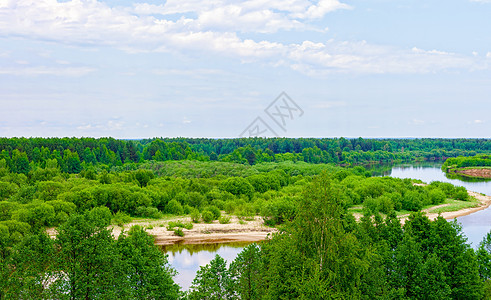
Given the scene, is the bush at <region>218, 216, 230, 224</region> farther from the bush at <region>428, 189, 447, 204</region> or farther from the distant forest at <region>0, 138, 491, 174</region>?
the distant forest at <region>0, 138, 491, 174</region>

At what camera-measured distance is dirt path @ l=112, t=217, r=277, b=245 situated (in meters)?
39.4

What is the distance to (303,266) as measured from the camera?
13.6 m

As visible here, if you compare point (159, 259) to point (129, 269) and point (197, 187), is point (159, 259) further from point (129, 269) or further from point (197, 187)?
point (197, 187)

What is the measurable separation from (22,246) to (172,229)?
24943 millimetres

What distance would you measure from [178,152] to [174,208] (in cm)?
7314

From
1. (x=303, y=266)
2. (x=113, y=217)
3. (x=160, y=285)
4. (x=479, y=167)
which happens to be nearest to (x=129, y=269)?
(x=160, y=285)

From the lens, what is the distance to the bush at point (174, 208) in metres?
48.8

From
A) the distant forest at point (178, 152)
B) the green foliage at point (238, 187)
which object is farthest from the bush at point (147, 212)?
the distant forest at point (178, 152)

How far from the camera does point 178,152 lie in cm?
12081

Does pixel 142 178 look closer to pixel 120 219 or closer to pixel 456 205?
pixel 120 219

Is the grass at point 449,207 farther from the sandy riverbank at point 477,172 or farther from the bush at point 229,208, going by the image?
the sandy riverbank at point 477,172

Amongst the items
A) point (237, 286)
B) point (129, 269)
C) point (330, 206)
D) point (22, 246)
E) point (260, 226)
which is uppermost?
point (330, 206)

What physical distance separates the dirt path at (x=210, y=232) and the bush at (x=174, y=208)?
11.7ft

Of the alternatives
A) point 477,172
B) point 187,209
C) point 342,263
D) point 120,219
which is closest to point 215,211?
point 187,209
